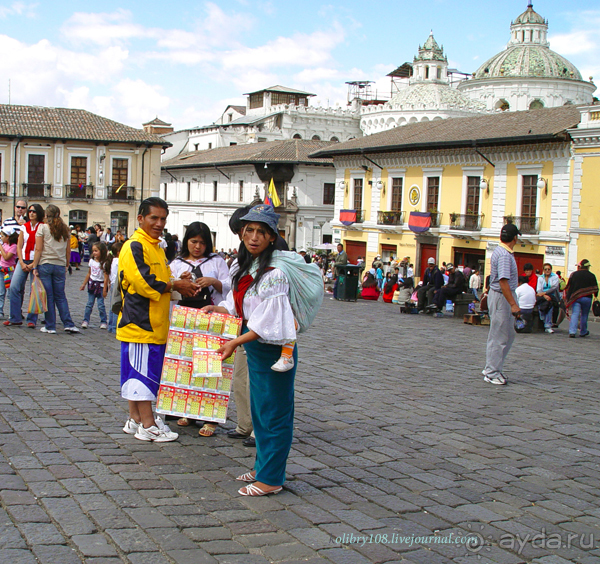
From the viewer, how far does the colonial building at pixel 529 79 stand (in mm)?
63719

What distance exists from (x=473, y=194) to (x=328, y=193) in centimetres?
1748

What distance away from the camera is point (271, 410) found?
4273 mm

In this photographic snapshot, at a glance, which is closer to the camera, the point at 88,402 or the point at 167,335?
the point at 167,335

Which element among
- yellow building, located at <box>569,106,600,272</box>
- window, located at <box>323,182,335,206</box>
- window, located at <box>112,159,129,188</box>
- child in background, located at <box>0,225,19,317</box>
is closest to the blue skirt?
child in background, located at <box>0,225,19,317</box>

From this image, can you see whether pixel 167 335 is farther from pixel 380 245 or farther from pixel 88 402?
pixel 380 245

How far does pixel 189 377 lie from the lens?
5309 mm

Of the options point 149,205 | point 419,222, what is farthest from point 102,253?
point 419,222

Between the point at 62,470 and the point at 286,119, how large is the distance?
2193 inches

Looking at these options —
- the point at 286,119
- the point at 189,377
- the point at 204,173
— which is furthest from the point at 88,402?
the point at 286,119

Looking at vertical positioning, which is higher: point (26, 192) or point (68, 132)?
point (68, 132)

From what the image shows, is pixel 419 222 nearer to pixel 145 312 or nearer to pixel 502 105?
pixel 145 312

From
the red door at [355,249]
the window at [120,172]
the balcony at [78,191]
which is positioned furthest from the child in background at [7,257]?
the window at [120,172]

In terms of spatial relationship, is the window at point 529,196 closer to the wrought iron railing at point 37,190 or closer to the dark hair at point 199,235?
the dark hair at point 199,235

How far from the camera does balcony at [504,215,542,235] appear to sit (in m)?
27.9
